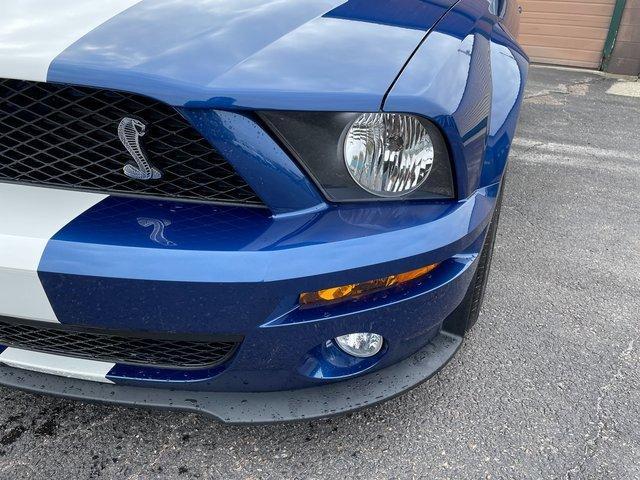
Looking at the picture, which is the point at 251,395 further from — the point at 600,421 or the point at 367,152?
the point at 600,421

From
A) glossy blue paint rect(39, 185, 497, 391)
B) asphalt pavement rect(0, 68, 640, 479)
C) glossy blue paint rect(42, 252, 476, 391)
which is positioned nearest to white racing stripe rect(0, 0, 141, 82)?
glossy blue paint rect(39, 185, 497, 391)

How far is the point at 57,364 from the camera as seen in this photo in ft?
4.33

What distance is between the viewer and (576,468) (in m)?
1.43

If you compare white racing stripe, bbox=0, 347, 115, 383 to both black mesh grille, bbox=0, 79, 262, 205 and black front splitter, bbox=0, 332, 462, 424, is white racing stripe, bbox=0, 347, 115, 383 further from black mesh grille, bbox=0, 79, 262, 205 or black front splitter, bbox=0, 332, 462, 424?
black mesh grille, bbox=0, 79, 262, 205

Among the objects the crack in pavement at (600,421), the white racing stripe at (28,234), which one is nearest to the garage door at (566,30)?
the crack in pavement at (600,421)

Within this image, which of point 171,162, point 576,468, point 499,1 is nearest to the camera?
point 171,162

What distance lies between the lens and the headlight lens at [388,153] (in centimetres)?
119

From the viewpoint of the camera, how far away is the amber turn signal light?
1.16 m

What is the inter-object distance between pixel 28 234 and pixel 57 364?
38cm

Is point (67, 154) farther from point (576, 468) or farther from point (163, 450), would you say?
point (576, 468)

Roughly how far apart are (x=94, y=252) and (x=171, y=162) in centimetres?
27

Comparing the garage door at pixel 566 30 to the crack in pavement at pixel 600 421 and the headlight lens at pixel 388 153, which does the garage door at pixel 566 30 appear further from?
the headlight lens at pixel 388 153

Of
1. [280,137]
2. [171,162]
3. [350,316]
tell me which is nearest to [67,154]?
[171,162]

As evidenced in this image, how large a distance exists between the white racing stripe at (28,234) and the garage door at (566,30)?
7.84 metres
